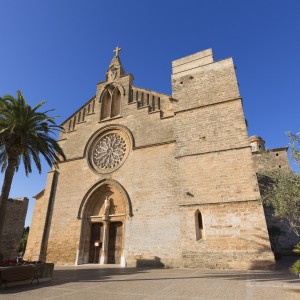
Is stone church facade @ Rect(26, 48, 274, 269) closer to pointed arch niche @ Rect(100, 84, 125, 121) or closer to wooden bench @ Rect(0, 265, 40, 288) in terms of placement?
pointed arch niche @ Rect(100, 84, 125, 121)

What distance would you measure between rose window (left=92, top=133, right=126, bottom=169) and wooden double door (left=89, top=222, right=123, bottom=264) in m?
4.03

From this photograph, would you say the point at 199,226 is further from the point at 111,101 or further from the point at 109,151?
the point at 111,101

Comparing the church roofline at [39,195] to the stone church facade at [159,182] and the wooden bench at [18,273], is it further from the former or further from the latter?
the wooden bench at [18,273]

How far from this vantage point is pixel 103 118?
61.7ft

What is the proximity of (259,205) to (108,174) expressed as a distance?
372 inches

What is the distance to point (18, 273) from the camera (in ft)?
24.2

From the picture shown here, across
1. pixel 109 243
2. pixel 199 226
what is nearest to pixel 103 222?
pixel 109 243

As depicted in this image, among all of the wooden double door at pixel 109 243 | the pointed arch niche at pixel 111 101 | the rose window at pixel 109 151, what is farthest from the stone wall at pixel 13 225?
the pointed arch niche at pixel 111 101

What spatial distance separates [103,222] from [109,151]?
4.89m

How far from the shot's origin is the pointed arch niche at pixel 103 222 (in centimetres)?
1502

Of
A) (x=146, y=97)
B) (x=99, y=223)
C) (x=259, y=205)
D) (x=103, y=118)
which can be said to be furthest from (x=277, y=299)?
(x=103, y=118)

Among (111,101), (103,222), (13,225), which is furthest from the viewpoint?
(13,225)

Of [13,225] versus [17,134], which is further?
[13,225]

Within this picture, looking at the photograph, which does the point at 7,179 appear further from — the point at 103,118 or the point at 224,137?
the point at 224,137
